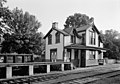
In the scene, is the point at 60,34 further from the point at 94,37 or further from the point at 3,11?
the point at 3,11

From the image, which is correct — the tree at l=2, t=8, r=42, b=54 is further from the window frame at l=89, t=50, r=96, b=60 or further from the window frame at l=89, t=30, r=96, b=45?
the window frame at l=89, t=50, r=96, b=60

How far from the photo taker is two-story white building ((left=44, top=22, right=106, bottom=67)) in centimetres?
2533

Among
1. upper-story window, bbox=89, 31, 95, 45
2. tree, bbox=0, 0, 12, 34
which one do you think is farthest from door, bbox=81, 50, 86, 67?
tree, bbox=0, 0, 12, 34

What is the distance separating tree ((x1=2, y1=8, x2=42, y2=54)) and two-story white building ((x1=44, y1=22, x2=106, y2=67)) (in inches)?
313

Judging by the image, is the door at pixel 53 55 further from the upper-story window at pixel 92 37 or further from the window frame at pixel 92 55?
the upper-story window at pixel 92 37

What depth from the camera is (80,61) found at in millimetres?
26625

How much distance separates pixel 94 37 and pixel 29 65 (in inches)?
677

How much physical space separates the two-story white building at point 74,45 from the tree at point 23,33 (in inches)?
313

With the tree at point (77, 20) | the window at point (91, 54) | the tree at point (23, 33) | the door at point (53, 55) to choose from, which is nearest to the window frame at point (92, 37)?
the window at point (91, 54)

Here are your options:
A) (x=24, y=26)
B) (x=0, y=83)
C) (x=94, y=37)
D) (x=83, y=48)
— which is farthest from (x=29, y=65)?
(x=24, y=26)

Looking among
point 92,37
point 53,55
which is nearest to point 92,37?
point 92,37

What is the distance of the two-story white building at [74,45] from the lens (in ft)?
83.1

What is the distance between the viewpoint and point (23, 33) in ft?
122

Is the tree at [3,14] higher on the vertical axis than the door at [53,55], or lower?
higher
